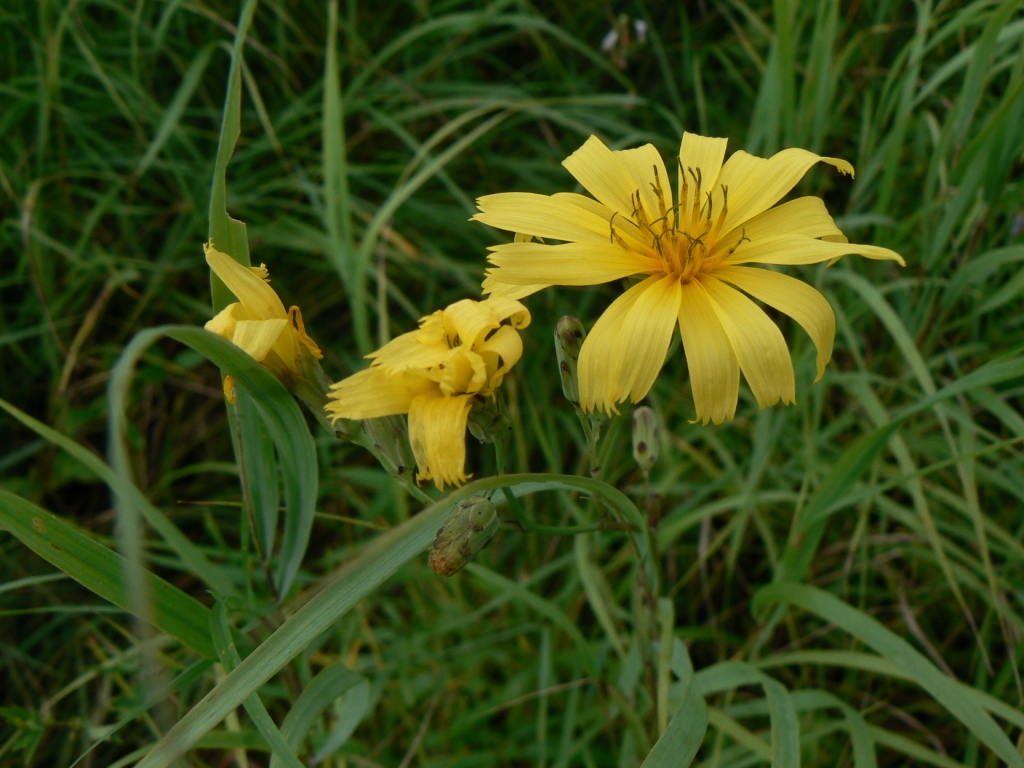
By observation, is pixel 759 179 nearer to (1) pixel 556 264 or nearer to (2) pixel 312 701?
(1) pixel 556 264

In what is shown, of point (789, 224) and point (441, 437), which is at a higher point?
point (789, 224)

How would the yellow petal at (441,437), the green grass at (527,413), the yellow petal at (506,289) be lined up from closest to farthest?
the yellow petal at (441,437) → the yellow petal at (506,289) → the green grass at (527,413)

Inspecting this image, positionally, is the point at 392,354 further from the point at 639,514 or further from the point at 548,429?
the point at 548,429

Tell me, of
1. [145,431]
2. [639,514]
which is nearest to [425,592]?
[145,431]

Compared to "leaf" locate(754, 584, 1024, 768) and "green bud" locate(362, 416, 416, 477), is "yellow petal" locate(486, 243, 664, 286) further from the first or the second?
"leaf" locate(754, 584, 1024, 768)

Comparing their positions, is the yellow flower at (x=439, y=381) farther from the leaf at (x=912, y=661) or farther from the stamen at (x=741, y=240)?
the leaf at (x=912, y=661)

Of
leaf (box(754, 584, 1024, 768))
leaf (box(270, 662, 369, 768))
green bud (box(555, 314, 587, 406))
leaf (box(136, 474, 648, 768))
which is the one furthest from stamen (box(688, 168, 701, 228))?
leaf (box(270, 662, 369, 768))

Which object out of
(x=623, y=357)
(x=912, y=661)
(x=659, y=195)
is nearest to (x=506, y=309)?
(x=623, y=357)

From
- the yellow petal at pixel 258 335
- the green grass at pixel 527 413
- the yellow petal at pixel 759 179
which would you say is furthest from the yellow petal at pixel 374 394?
the yellow petal at pixel 759 179
